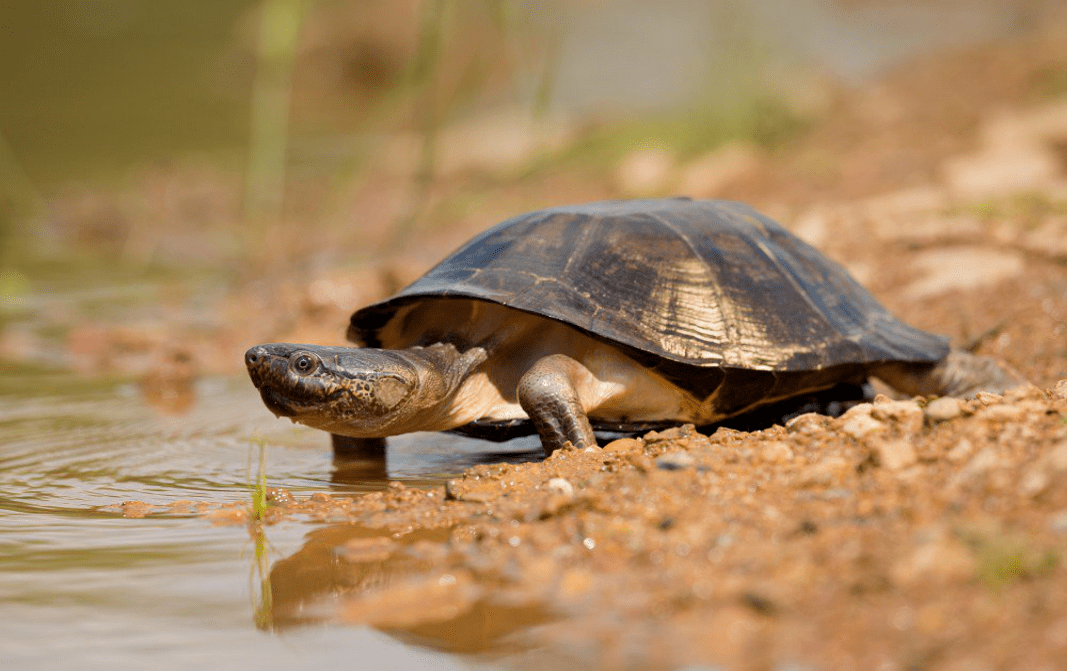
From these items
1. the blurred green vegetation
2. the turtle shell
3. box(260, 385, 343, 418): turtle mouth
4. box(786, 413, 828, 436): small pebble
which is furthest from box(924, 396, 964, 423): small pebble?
the blurred green vegetation

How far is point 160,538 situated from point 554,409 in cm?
121

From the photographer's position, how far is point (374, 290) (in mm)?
6254

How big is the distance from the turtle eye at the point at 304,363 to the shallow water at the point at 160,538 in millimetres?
298

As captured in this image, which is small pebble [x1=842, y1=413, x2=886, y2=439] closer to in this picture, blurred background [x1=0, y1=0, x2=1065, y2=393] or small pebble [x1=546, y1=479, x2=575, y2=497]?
small pebble [x1=546, y1=479, x2=575, y2=497]

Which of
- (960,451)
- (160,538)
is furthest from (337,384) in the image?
(960,451)

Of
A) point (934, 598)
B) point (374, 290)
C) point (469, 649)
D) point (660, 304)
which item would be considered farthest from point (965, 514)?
point (374, 290)

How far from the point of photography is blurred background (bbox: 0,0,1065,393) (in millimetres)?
5973

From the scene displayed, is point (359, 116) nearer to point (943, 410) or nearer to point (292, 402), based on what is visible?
point (292, 402)

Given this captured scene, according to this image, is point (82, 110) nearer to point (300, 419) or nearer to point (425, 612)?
point (300, 419)

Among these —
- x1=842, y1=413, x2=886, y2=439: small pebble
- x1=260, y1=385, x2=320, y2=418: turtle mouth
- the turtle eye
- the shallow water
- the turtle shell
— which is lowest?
the shallow water

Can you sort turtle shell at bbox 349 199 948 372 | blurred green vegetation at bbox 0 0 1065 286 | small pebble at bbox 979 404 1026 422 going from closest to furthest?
small pebble at bbox 979 404 1026 422
turtle shell at bbox 349 199 948 372
blurred green vegetation at bbox 0 0 1065 286

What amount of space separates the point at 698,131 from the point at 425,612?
8.12 metres

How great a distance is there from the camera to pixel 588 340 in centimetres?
355

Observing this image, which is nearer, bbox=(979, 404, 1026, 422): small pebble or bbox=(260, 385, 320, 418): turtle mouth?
bbox=(979, 404, 1026, 422): small pebble
